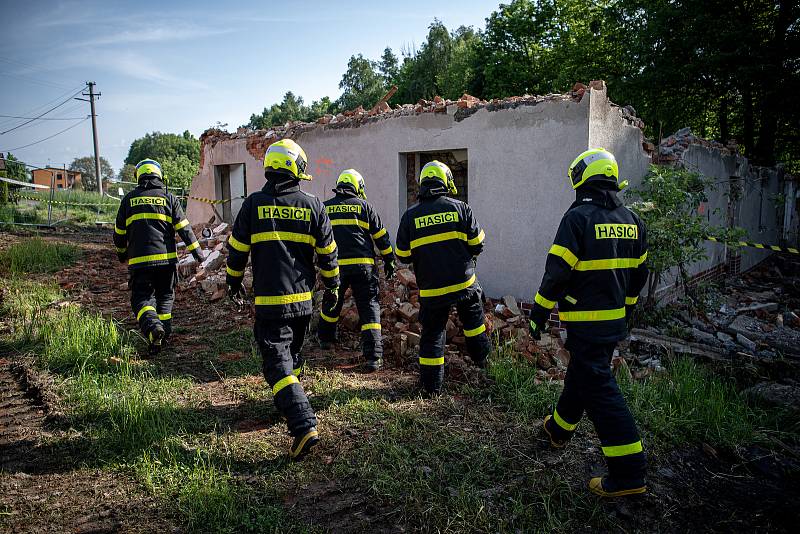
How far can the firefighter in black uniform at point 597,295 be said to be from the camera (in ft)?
9.21

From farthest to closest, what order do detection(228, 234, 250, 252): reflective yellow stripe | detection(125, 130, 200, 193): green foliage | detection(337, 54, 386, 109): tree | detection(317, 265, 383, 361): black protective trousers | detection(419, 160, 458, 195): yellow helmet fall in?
1. detection(125, 130, 200, 193): green foliage
2. detection(337, 54, 386, 109): tree
3. detection(317, 265, 383, 361): black protective trousers
4. detection(419, 160, 458, 195): yellow helmet
5. detection(228, 234, 250, 252): reflective yellow stripe

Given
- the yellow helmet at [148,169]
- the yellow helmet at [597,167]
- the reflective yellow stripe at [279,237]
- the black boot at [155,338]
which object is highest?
the yellow helmet at [148,169]

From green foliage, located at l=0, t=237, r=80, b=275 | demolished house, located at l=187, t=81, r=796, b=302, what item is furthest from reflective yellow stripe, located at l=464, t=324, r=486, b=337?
green foliage, located at l=0, t=237, r=80, b=275

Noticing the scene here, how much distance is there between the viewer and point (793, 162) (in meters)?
16.2

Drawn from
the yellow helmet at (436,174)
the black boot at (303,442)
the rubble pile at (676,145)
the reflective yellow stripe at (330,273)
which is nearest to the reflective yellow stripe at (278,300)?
the reflective yellow stripe at (330,273)

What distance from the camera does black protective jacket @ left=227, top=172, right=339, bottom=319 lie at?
3449 mm

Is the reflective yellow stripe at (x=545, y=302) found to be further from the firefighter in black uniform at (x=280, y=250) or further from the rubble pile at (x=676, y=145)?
the rubble pile at (x=676, y=145)

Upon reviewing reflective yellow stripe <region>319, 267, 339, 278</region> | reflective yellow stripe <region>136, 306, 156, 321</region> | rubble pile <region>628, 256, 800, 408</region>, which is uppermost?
reflective yellow stripe <region>319, 267, 339, 278</region>

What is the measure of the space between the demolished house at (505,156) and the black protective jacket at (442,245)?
85.6 inches

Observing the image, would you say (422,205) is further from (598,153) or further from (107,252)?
(107,252)

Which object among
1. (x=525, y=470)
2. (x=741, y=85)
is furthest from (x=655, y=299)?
(x=741, y=85)

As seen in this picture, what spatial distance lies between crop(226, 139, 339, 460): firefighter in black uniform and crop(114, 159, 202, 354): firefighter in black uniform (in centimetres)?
205

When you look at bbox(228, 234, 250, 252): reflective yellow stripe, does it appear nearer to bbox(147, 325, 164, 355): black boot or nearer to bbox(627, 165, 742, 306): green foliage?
bbox(147, 325, 164, 355): black boot

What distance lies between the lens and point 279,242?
3488 mm
